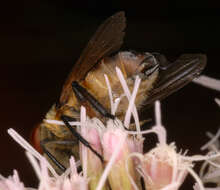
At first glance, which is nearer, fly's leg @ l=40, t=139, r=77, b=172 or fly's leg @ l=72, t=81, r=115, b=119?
fly's leg @ l=72, t=81, r=115, b=119

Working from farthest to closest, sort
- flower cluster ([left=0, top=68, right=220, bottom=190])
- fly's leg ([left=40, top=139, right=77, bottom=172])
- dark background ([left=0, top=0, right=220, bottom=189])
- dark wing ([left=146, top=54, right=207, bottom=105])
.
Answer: dark background ([left=0, top=0, right=220, bottom=189]) → fly's leg ([left=40, top=139, right=77, bottom=172]) → dark wing ([left=146, top=54, right=207, bottom=105]) → flower cluster ([left=0, top=68, right=220, bottom=190])

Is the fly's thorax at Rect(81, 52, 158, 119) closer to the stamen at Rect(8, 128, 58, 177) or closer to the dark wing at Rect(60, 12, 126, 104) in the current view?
the dark wing at Rect(60, 12, 126, 104)

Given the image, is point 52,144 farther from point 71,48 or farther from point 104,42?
point 71,48

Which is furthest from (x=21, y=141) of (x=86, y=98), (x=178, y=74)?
(x=178, y=74)

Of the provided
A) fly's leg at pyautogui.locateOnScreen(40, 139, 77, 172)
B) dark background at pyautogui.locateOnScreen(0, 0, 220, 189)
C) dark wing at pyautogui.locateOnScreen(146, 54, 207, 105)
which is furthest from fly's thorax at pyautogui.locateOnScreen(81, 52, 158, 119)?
dark background at pyautogui.locateOnScreen(0, 0, 220, 189)

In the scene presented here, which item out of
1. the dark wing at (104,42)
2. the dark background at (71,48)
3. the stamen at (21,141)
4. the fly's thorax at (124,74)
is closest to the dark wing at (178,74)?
the fly's thorax at (124,74)

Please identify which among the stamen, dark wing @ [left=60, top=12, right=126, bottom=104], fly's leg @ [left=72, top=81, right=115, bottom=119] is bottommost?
the stamen

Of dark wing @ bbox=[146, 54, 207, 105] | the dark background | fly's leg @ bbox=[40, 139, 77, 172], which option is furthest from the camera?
the dark background
